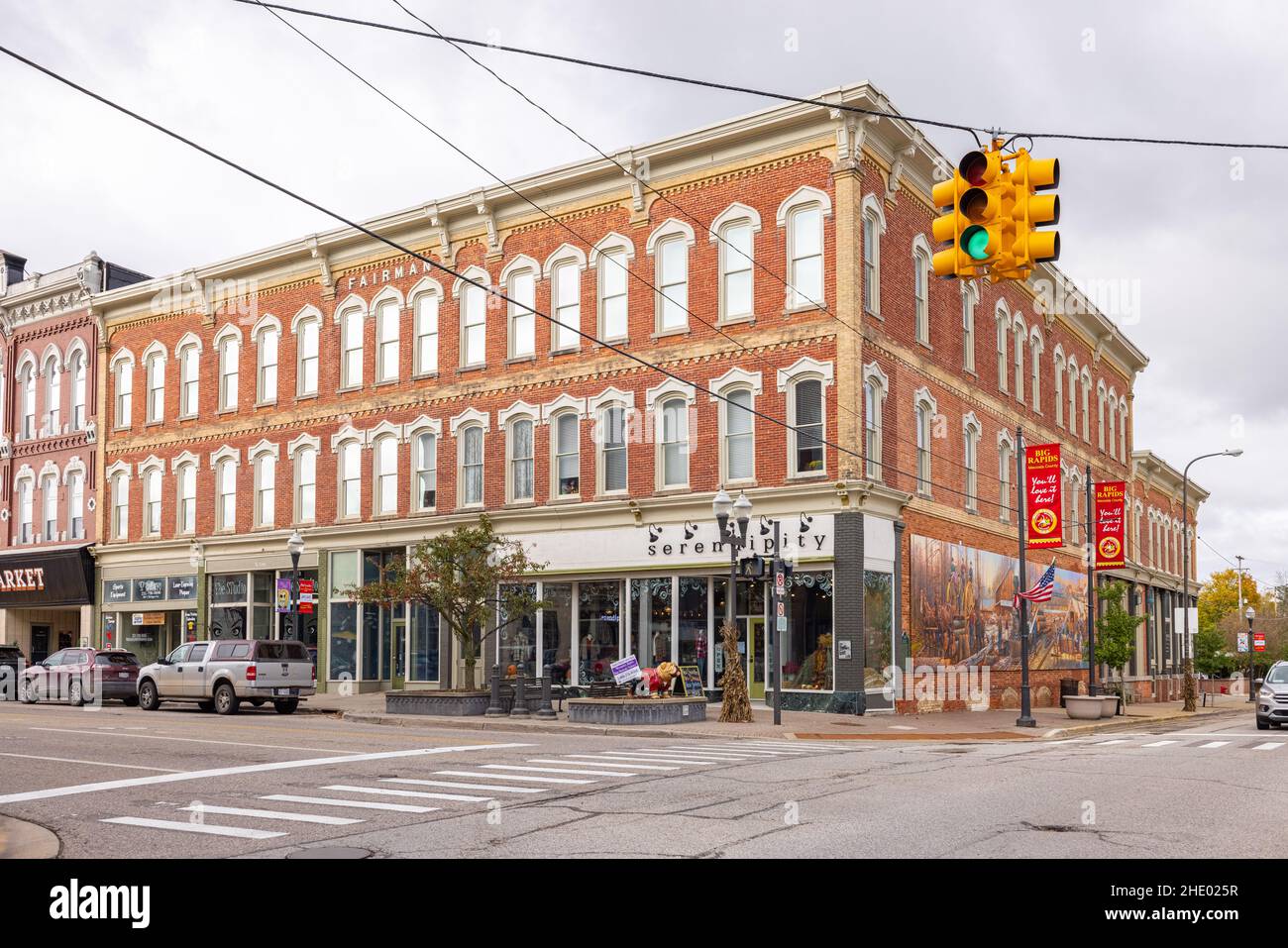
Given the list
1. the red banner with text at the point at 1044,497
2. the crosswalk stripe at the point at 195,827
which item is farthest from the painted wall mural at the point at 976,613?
the crosswalk stripe at the point at 195,827

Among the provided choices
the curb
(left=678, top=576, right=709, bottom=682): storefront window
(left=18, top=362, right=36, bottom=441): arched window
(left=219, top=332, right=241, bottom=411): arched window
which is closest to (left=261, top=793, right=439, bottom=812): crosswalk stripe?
the curb

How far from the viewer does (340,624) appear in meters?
37.9

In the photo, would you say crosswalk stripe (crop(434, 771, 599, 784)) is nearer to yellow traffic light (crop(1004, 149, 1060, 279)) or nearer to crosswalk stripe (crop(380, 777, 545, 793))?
crosswalk stripe (crop(380, 777, 545, 793))

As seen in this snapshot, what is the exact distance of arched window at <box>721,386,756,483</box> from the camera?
29.8 meters

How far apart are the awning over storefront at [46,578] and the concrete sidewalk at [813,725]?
16678 millimetres

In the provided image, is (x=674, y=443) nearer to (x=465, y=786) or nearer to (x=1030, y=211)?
(x=465, y=786)

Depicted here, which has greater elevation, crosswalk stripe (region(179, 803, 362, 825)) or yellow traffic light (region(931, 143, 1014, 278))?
yellow traffic light (region(931, 143, 1014, 278))

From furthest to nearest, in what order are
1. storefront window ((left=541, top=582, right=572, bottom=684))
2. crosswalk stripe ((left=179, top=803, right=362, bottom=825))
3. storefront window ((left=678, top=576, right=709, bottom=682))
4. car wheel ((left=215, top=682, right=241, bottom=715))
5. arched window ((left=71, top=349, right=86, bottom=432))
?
Result: arched window ((left=71, top=349, right=86, bottom=432))
storefront window ((left=541, top=582, right=572, bottom=684))
storefront window ((left=678, top=576, right=709, bottom=682))
car wheel ((left=215, top=682, right=241, bottom=715))
crosswalk stripe ((left=179, top=803, right=362, bottom=825))

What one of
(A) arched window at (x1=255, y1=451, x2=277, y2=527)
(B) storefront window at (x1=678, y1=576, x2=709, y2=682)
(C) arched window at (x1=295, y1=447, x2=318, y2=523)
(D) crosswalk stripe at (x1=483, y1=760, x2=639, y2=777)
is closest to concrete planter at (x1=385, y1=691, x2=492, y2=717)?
(B) storefront window at (x1=678, y1=576, x2=709, y2=682)

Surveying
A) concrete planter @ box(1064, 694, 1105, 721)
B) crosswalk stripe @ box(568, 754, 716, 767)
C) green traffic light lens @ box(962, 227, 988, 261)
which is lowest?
concrete planter @ box(1064, 694, 1105, 721)

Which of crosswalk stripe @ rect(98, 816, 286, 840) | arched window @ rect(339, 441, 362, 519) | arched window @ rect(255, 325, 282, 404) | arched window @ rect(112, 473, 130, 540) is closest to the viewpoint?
crosswalk stripe @ rect(98, 816, 286, 840)

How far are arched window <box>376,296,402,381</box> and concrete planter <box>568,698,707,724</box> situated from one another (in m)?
15.9

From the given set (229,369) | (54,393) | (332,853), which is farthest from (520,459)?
(332,853)

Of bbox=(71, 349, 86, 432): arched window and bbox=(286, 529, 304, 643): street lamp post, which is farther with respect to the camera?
bbox=(71, 349, 86, 432): arched window
